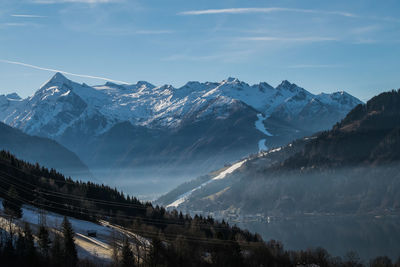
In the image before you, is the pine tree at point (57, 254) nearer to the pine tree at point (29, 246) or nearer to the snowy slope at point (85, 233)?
the pine tree at point (29, 246)

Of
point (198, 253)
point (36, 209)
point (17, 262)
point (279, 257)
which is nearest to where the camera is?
point (17, 262)

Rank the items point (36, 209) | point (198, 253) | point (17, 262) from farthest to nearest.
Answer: point (36, 209)
point (198, 253)
point (17, 262)

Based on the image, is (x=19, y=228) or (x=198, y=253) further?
(x=198, y=253)

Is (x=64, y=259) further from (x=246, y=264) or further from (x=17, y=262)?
→ (x=246, y=264)

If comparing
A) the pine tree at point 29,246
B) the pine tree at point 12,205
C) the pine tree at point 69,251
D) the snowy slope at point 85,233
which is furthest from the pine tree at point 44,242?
the pine tree at point 12,205

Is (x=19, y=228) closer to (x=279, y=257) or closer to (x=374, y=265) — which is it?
(x=279, y=257)

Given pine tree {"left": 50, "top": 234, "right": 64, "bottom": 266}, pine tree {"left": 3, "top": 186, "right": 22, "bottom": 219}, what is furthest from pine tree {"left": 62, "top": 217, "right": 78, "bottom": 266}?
pine tree {"left": 3, "top": 186, "right": 22, "bottom": 219}

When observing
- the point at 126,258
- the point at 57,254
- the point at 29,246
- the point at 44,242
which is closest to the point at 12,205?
the point at 44,242

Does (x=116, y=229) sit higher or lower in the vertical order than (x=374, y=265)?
higher

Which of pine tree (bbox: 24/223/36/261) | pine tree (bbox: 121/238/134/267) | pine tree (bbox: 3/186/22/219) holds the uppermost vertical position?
pine tree (bbox: 3/186/22/219)

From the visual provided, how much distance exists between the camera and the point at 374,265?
184 m

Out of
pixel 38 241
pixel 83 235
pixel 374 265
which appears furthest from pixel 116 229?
pixel 374 265

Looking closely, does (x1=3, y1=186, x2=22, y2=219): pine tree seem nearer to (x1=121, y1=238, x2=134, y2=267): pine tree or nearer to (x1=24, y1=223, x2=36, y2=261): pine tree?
(x1=24, y1=223, x2=36, y2=261): pine tree

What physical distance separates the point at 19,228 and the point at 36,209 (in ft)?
132
